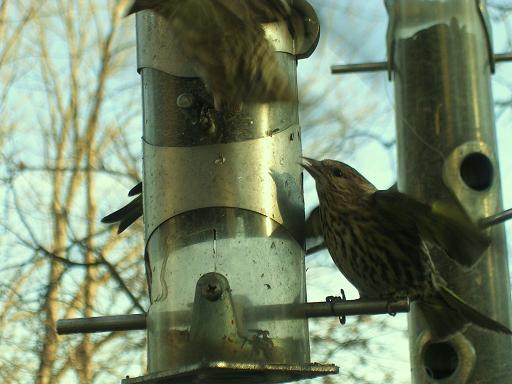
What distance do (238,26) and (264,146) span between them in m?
0.62

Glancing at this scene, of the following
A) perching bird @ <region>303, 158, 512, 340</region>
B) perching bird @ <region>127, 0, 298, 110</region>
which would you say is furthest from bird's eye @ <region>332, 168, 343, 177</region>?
perching bird @ <region>127, 0, 298, 110</region>

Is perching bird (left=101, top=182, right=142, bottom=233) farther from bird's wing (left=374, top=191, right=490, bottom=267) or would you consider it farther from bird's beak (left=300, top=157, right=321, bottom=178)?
bird's wing (left=374, top=191, right=490, bottom=267)

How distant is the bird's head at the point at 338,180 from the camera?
582 cm

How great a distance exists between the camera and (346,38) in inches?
143

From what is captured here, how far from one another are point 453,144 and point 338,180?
1.41m

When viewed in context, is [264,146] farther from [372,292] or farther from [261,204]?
[372,292]

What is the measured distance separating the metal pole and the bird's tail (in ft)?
1.40

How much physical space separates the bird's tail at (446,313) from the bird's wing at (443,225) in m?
0.44

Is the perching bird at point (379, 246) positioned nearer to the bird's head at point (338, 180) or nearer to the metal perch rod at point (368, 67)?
the bird's head at point (338, 180)

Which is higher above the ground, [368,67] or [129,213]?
[368,67]

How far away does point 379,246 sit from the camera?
5.70m

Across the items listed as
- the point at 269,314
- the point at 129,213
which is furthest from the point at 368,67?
the point at 269,314

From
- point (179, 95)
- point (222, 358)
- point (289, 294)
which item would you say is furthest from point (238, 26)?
point (222, 358)

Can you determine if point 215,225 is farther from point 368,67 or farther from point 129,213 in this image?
point 368,67
